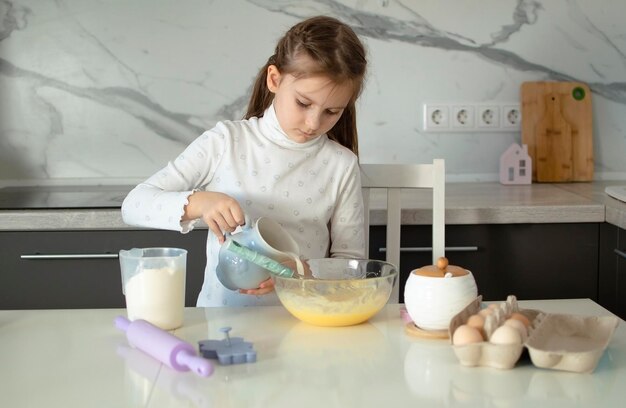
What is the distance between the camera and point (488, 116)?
279cm

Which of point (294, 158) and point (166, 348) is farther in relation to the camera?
point (294, 158)

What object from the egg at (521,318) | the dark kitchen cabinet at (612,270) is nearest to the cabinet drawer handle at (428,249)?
the dark kitchen cabinet at (612,270)

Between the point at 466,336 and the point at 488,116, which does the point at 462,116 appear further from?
the point at 466,336

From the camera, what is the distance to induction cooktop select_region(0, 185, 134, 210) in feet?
7.49

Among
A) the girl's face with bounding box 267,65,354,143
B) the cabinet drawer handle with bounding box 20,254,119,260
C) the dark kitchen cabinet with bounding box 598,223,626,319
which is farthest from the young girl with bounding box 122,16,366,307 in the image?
the dark kitchen cabinet with bounding box 598,223,626,319

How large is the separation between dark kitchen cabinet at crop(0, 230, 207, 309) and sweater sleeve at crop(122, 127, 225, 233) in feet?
1.30

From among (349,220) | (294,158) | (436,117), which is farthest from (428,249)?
(436,117)

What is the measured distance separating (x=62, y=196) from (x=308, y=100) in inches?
40.3

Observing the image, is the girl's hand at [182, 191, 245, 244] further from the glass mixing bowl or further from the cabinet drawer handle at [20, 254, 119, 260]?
the cabinet drawer handle at [20, 254, 119, 260]

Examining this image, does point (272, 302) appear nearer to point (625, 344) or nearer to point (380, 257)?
point (380, 257)

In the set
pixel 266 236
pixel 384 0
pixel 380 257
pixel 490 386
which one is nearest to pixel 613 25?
pixel 384 0

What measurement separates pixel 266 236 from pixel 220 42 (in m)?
1.27

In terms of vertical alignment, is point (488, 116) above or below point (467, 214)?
above

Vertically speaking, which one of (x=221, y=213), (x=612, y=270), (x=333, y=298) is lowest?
(x=612, y=270)
